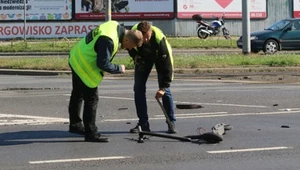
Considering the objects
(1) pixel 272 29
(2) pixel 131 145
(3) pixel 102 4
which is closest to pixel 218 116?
(2) pixel 131 145

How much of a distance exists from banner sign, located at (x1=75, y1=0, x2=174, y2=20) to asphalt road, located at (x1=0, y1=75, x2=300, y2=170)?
31612 millimetres

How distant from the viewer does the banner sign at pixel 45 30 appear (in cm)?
4750

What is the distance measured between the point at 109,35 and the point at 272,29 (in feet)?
71.9

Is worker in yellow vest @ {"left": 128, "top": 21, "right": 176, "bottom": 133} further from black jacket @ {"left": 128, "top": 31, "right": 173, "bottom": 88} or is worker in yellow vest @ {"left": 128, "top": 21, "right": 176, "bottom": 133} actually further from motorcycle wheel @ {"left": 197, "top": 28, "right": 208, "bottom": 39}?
motorcycle wheel @ {"left": 197, "top": 28, "right": 208, "bottom": 39}

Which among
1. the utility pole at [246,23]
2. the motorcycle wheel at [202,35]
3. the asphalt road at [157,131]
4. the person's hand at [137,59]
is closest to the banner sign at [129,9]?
the motorcycle wheel at [202,35]

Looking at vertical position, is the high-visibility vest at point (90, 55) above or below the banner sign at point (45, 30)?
below

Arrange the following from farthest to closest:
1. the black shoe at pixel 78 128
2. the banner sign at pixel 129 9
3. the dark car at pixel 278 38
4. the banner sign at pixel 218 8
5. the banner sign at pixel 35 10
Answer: the banner sign at pixel 218 8 < the banner sign at pixel 129 9 < the banner sign at pixel 35 10 < the dark car at pixel 278 38 < the black shoe at pixel 78 128

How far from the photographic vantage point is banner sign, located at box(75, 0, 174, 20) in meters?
48.5

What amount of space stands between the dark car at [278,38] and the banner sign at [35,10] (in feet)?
66.3

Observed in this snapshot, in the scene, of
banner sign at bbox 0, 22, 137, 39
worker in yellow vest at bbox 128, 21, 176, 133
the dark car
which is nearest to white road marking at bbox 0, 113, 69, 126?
worker in yellow vest at bbox 128, 21, 176, 133

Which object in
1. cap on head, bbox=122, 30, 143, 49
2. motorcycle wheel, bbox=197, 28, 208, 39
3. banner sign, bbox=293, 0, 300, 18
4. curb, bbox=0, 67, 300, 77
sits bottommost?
curb, bbox=0, 67, 300, 77

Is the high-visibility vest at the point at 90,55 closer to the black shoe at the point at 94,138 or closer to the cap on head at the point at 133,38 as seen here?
the cap on head at the point at 133,38

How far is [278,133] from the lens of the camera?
10211 millimetres

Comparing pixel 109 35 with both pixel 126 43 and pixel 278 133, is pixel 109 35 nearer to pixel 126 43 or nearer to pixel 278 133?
pixel 126 43
